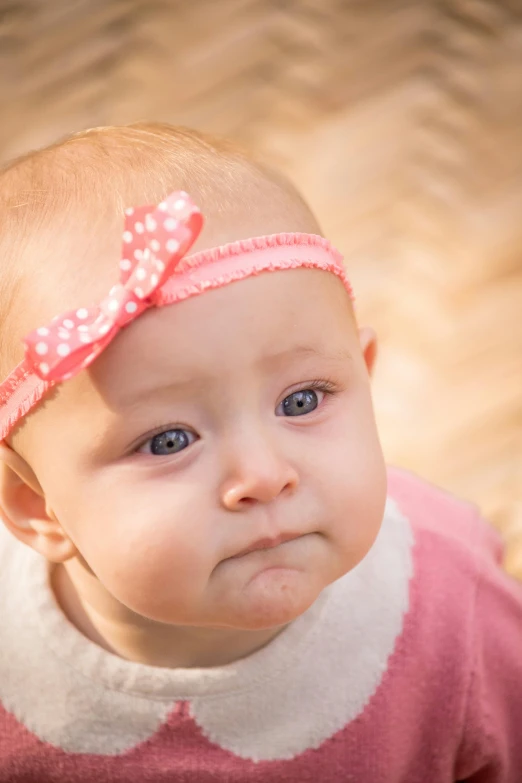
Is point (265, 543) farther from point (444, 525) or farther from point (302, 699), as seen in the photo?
point (444, 525)

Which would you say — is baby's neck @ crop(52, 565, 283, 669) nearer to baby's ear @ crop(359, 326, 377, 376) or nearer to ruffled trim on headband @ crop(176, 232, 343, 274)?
baby's ear @ crop(359, 326, 377, 376)

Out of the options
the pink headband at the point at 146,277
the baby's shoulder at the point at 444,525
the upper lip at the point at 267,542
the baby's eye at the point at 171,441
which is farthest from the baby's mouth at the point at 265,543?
the baby's shoulder at the point at 444,525

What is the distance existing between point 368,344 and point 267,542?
0.36m

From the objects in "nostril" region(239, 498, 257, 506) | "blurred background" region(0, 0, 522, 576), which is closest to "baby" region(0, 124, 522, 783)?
"nostril" region(239, 498, 257, 506)

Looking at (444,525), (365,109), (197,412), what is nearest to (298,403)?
(197,412)

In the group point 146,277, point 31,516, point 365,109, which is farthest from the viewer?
point 365,109

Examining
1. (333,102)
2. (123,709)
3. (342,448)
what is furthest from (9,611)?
(333,102)

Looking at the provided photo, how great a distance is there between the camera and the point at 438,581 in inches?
50.4

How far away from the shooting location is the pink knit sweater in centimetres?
116

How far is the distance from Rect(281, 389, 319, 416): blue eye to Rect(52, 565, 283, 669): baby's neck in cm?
31

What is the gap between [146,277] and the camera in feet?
2.81

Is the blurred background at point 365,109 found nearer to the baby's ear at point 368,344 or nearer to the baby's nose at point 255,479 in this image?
the baby's ear at point 368,344

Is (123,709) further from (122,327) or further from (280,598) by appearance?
(122,327)

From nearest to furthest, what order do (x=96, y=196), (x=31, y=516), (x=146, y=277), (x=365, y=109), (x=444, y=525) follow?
(x=146, y=277) < (x=96, y=196) < (x=31, y=516) < (x=444, y=525) < (x=365, y=109)
